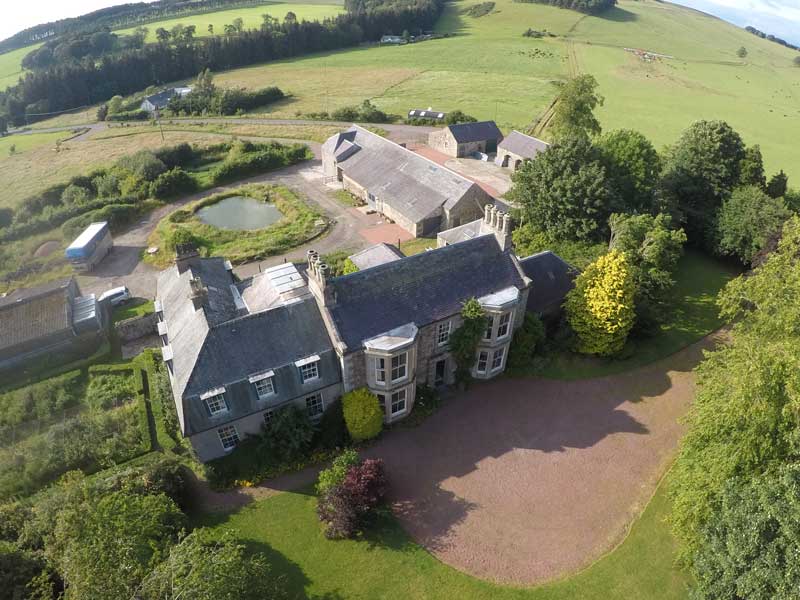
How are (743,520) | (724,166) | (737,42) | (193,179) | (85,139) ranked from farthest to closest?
(737,42)
(85,139)
(193,179)
(724,166)
(743,520)

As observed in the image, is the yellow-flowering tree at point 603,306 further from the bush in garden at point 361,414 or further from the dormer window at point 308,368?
the dormer window at point 308,368

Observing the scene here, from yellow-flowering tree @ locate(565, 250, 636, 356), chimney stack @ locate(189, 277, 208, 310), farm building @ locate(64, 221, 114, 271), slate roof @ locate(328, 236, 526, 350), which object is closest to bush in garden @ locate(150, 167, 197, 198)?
farm building @ locate(64, 221, 114, 271)

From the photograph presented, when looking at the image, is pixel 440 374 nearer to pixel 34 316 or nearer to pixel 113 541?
pixel 113 541

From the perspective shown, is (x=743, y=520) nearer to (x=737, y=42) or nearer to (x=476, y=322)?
(x=476, y=322)

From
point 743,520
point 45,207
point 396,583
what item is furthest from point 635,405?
point 45,207

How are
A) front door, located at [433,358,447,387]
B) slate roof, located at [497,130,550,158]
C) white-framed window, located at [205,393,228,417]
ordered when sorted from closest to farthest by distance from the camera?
white-framed window, located at [205,393,228,417]
front door, located at [433,358,447,387]
slate roof, located at [497,130,550,158]

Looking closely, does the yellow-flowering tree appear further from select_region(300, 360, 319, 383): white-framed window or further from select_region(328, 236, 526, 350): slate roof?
select_region(300, 360, 319, 383): white-framed window

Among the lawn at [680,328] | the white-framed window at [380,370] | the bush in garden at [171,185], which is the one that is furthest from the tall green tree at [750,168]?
the bush in garden at [171,185]
